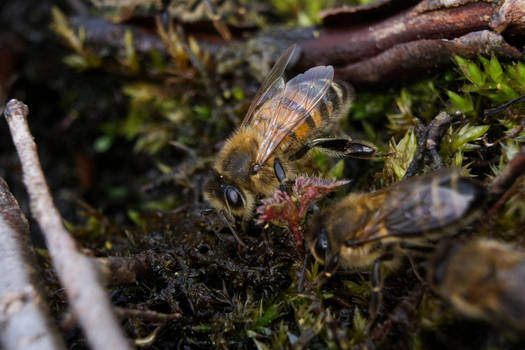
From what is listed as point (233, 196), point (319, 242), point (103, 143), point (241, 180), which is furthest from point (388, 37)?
point (103, 143)

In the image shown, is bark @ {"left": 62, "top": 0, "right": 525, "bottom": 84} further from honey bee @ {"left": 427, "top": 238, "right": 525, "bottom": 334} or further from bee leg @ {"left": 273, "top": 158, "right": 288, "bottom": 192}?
honey bee @ {"left": 427, "top": 238, "right": 525, "bottom": 334}

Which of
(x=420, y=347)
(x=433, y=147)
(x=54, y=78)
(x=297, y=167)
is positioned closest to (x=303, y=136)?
(x=297, y=167)

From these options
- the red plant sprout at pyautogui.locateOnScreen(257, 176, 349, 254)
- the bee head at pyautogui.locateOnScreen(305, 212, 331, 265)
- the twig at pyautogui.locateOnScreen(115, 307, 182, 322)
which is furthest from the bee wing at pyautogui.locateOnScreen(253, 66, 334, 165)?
the twig at pyautogui.locateOnScreen(115, 307, 182, 322)

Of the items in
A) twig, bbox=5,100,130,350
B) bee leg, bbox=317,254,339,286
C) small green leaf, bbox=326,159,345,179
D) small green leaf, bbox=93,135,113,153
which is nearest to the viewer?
twig, bbox=5,100,130,350

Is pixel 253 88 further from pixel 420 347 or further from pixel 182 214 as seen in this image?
pixel 420 347

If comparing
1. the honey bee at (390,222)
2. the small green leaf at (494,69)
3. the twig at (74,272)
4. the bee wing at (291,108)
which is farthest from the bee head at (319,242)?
the small green leaf at (494,69)

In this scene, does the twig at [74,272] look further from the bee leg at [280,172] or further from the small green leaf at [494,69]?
the small green leaf at [494,69]
